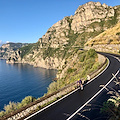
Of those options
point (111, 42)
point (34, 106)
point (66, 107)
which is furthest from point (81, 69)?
point (111, 42)

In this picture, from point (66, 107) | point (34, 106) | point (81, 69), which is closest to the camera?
point (34, 106)

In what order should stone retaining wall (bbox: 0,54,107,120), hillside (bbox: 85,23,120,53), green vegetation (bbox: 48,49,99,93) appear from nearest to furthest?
stone retaining wall (bbox: 0,54,107,120) < green vegetation (bbox: 48,49,99,93) < hillside (bbox: 85,23,120,53)

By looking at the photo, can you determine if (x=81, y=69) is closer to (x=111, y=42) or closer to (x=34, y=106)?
(x=34, y=106)

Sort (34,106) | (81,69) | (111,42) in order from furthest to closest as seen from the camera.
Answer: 1. (111,42)
2. (81,69)
3. (34,106)

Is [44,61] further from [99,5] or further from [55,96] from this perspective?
[55,96]

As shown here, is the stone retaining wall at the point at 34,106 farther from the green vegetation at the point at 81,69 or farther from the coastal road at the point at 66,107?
the green vegetation at the point at 81,69

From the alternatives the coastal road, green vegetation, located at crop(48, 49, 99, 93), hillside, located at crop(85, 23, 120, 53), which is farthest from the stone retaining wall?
hillside, located at crop(85, 23, 120, 53)

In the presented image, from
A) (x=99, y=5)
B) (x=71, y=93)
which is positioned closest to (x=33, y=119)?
(x=71, y=93)

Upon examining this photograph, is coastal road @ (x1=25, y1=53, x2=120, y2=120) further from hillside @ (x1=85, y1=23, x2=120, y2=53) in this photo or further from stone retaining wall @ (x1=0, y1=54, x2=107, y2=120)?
hillside @ (x1=85, y1=23, x2=120, y2=53)

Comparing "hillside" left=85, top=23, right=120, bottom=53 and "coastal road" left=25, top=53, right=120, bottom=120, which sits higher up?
"hillside" left=85, top=23, right=120, bottom=53

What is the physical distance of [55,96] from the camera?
31.3 feet

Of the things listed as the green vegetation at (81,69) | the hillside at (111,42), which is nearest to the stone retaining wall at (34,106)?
the green vegetation at (81,69)

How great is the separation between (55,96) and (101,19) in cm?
19468

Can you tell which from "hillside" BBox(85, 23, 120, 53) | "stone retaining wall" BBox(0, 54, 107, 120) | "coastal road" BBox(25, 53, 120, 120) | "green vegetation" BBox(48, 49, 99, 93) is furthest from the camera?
"hillside" BBox(85, 23, 120, 53)
